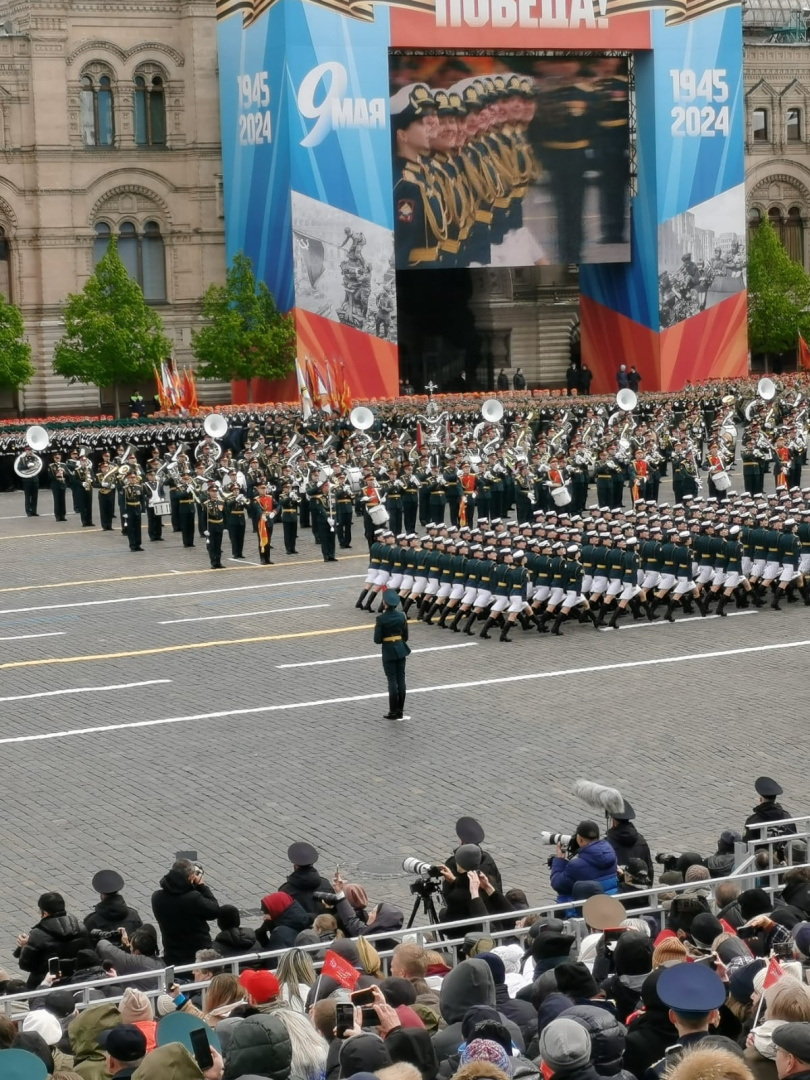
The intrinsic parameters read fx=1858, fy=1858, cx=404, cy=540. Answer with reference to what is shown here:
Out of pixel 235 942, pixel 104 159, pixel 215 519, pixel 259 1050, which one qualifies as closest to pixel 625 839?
pixel 235 942

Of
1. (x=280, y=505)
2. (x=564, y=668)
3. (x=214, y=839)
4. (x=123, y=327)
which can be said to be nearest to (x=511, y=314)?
(x=123, y=327)

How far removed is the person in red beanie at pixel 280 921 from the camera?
35.1 feet

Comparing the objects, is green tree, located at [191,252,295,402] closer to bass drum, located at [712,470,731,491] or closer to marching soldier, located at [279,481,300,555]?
marching soldier, located at [279,481,300,555]

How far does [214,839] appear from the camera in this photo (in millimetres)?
15117

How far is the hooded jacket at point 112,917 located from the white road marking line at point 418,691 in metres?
7.69

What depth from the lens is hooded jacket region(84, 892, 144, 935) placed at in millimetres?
11039

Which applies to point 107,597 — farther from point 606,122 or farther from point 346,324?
point 606,122

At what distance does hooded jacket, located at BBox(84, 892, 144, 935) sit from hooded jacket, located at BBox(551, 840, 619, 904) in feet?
8.38

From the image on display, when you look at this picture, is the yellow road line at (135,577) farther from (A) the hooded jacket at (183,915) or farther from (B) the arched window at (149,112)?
(B) the arched window at (149,112)

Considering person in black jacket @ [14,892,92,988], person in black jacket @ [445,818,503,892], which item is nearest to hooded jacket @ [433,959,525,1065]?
person in black jacket @ [445,818,503,892]

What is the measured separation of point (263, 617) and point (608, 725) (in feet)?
25.5

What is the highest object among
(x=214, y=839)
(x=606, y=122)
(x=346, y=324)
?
(x=606, y=122)

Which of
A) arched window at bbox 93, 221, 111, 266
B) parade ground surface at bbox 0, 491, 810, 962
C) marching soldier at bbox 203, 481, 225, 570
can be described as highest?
arched window at bbox 93, 221, 111, 266

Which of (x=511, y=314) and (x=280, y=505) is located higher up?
(x=511, y=314)
